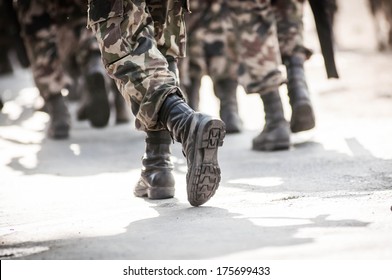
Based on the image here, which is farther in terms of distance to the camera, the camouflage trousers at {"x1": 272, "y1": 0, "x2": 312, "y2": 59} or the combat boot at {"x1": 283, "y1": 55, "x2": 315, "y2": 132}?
the camouflage trousers at {"x1": 272, "y1": 0, "x2": 312, "y2": 59}

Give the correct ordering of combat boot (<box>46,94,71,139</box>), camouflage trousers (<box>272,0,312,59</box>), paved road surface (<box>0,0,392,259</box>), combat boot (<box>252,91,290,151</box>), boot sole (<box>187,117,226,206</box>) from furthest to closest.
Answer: combat boot (<box>46,94,71,139</box>), camouflage trousers (<box>272,0,312,59</box>), combat boot (<box>252,91,290,151</box>), boot sole (<box>187,117,226,206</box>), paved road surface (<box>0,0,392,259</box>)

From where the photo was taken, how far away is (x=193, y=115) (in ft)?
8.91

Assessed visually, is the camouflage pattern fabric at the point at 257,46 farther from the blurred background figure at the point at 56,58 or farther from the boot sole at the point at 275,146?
the blurred background figure at the point at 56,58

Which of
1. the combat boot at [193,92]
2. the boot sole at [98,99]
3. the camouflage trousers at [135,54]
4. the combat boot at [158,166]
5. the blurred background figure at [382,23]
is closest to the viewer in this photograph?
the camouflage trousers at [135,54]

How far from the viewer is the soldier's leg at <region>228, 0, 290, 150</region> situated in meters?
4.45

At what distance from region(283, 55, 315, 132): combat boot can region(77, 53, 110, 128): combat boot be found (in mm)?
1174

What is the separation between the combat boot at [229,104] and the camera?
5.30 m

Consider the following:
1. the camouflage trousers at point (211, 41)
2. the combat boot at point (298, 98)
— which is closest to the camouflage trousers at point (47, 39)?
the camouflage trousers at point (211, 41)

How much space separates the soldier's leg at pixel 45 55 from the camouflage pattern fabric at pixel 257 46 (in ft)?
4.63

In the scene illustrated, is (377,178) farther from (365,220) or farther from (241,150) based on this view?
(241,150)

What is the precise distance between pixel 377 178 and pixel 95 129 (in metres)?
3.06

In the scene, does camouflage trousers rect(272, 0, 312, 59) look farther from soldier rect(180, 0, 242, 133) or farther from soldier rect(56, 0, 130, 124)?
soldier rect(56, 0, 130, 124)

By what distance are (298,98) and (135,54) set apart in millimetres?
1918

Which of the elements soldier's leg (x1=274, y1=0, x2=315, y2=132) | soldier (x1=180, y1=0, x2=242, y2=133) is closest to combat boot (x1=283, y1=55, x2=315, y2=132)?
soldier's leg (x1=274, y1=0, x2=315, y2=132)
